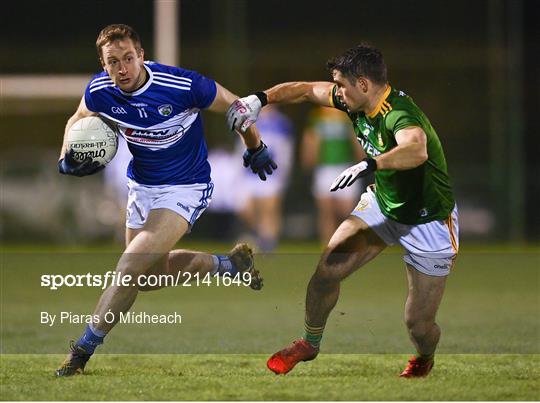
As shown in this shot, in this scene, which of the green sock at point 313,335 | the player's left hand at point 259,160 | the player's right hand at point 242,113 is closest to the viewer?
the player's right hand at point 242,113

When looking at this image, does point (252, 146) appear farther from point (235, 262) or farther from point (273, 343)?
point (273, 343)

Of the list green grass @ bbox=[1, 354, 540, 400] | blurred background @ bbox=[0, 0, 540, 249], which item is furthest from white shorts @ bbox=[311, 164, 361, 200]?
green grass @ bbox=[1, 354, 540, 400]

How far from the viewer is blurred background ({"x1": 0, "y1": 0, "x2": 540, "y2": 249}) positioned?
52.6 ft

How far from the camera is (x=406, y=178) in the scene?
18.9 feet

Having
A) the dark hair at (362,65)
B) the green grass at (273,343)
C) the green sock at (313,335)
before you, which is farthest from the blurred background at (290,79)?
the dark hair at (362,65)

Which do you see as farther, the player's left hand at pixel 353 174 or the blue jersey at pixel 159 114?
the blue jersey at pixel 159 114

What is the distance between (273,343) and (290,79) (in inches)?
521

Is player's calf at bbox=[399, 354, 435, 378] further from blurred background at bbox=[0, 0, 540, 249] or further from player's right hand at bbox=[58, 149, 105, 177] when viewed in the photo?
blurred background at bbox=[0, 0, 540, 249]

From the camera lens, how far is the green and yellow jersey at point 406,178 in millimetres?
5680

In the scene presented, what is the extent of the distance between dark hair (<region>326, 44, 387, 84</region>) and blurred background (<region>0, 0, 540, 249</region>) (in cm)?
770

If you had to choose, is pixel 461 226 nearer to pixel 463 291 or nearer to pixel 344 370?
pixel 463 291

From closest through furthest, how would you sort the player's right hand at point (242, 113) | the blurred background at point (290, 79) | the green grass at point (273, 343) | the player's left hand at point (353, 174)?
the player's left hand at point (353, 174), the green grass at point (273, 343), the player's right hand at point (242, 113), the blurred background at point (290, 79)

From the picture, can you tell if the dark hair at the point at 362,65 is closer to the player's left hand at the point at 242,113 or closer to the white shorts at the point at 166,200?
the player's left hand at the point at 242,113

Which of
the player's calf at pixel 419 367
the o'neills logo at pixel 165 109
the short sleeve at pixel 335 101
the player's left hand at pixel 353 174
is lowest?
the player's calf at pixel 419 367
